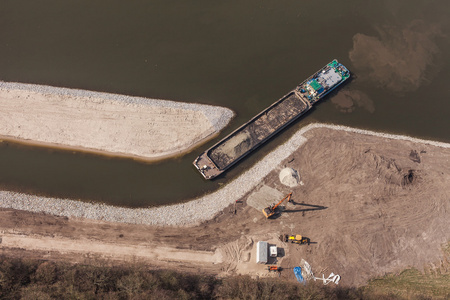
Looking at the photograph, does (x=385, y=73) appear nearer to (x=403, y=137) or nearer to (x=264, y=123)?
(x=403, y=137)

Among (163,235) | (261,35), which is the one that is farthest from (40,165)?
(261,35)

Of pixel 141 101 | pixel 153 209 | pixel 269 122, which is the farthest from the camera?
pixel 141 101

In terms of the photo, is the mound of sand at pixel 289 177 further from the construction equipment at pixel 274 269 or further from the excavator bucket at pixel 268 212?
the construction equipment at pixel 274 269

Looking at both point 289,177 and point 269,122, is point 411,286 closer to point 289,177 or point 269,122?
point 289,177

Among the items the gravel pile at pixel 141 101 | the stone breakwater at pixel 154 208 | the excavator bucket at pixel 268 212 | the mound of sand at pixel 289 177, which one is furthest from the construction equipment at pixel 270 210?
the gravel pile at pixel 141 101

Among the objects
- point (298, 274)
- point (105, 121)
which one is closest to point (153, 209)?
point (105, 121)

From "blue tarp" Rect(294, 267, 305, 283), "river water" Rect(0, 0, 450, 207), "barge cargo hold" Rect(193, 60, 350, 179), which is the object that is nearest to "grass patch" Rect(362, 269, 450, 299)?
"blue tarp" Rect(294, 267, 305, 283)
